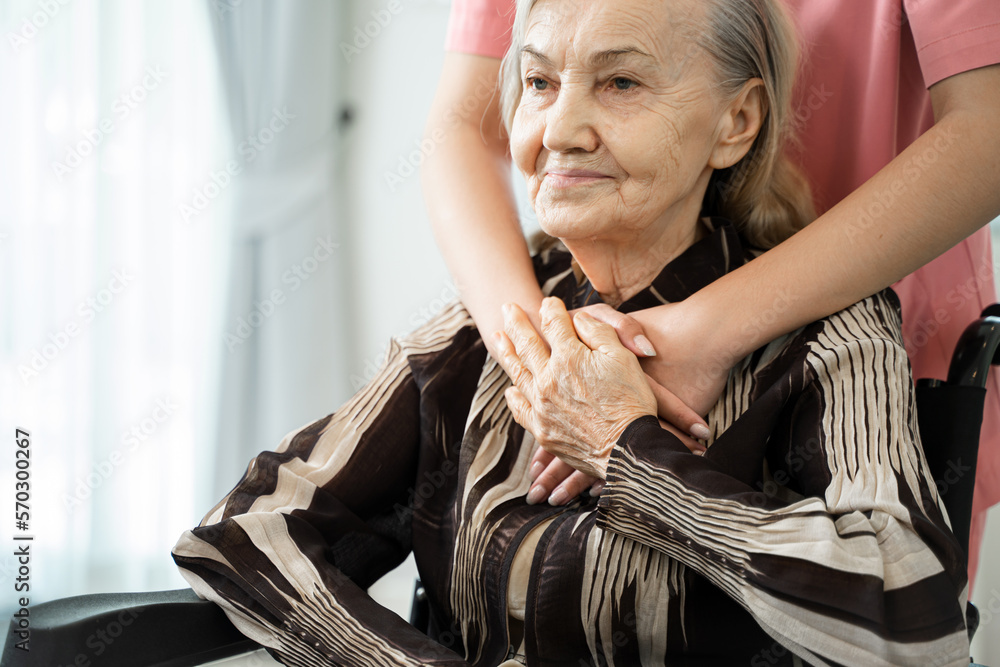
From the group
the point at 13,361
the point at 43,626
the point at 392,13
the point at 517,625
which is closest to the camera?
the point at 43,626

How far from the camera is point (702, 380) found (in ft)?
3.50

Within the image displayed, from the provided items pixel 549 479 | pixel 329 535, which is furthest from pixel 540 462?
pixel 329 535

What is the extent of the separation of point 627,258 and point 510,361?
246mm

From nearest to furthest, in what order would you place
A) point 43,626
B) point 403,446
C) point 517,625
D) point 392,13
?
1. point 43,626
2. point 517,625
3. point 403,446
4. point 392,13

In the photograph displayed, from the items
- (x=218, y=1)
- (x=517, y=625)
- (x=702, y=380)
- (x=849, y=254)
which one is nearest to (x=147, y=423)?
(x=218, y=1)

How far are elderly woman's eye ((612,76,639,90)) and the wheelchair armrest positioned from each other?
0.88 meters

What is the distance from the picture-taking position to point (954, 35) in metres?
1.07

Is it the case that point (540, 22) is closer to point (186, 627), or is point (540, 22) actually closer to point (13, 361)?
point (186, 627)

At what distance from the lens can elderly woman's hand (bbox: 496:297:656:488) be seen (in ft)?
3.33

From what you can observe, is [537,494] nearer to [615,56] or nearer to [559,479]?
[559,479]

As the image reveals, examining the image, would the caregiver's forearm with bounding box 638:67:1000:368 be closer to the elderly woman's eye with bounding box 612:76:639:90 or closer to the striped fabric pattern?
the striped fabric pattern

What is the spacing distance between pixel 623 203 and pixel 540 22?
0.28 meters

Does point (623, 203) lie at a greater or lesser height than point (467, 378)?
greater

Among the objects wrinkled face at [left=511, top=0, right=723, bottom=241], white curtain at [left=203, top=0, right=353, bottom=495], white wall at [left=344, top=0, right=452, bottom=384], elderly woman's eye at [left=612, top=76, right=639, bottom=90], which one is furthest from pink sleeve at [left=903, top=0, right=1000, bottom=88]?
white curtain at [left=203, top=0, right=353, bottom=495]
